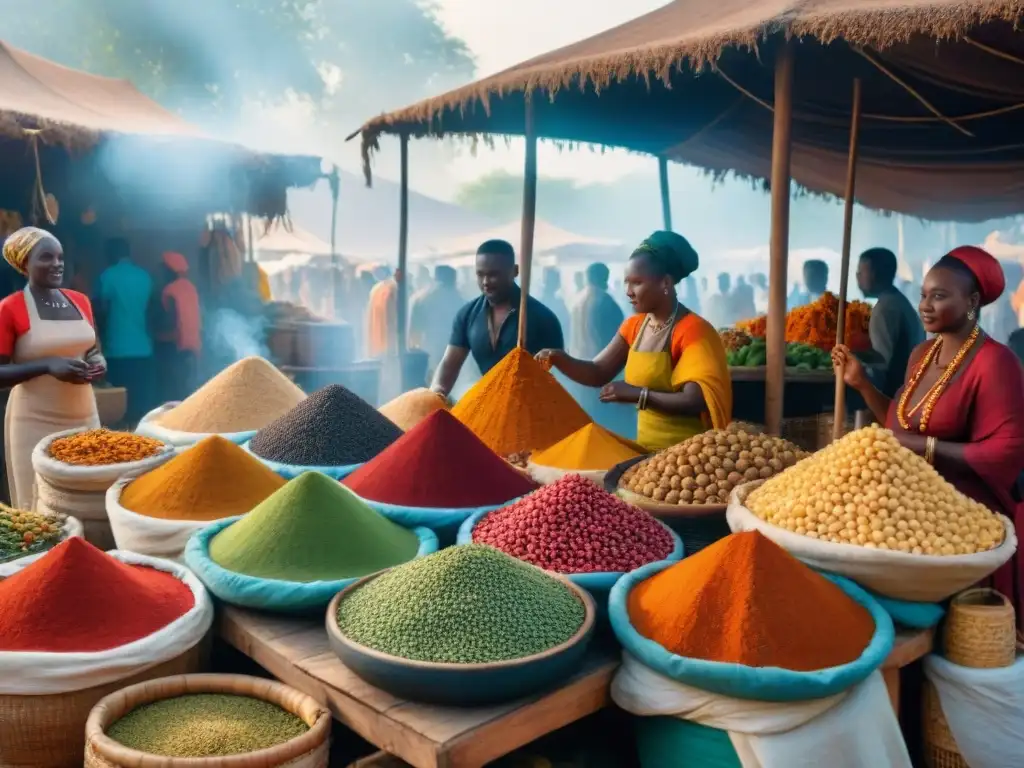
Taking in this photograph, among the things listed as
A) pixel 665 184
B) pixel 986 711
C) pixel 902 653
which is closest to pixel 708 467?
pixel 902 653

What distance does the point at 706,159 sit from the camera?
5.32m

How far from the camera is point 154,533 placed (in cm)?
167

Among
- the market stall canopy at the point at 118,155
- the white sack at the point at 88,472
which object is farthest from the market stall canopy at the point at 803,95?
the market stall canopy at the point at 118,155

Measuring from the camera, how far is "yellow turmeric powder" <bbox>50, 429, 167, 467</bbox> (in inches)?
82.4

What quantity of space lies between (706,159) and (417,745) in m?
4.80

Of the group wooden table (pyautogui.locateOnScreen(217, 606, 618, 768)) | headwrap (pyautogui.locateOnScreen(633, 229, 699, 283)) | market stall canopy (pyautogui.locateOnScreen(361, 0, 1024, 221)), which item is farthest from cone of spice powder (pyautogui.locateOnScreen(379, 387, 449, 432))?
market stall canopy (pyautogui.locateOnScreen(361, 0, 1024, 221))

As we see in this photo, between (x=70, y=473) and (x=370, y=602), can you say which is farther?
(x=70, y=473)

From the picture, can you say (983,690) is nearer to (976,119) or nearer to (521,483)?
(521,483)

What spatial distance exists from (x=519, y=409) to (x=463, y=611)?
3.89 feet

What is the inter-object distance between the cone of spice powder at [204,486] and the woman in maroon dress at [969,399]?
1388mm

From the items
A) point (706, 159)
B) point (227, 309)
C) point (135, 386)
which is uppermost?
point (706, 159)

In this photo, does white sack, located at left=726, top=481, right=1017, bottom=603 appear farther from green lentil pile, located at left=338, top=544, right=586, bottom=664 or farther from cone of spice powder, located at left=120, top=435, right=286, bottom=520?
cone of spice powder, located at left=120, top=435, right=286, bottom=520

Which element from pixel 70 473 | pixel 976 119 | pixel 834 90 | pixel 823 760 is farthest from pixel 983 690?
pixel 976 119

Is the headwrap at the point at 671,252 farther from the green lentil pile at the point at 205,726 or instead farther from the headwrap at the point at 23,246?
the headwrap at the point at 23,246
